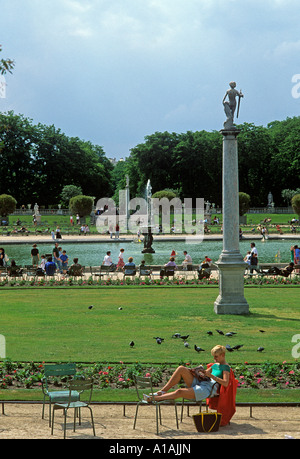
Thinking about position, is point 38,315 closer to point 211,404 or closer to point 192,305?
point 192,305

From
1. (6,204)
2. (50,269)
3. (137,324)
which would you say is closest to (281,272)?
(50,269)

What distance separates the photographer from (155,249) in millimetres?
41469

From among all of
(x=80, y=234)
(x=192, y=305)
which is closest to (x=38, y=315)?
(x=192, y=305)

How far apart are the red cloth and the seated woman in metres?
0.08

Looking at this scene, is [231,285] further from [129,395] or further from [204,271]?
[129,395]

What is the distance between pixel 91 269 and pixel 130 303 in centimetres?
793

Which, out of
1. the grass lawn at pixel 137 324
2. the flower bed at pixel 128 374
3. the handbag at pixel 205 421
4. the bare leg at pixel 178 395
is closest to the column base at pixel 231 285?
the grass lawn at pixel 137 324

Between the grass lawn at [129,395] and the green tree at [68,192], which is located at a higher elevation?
the green tree at [68,192]

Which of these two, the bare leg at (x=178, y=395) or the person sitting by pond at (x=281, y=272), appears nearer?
the bare leg at (x=178, y=395)

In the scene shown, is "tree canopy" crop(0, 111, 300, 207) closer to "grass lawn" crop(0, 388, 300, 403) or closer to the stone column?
the stone column

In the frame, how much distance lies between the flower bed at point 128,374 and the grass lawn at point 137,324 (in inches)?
24.4

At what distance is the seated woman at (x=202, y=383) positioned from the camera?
356 inches

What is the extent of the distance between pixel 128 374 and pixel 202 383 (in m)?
2.26

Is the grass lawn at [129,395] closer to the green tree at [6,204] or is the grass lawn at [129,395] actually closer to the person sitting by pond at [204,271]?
the person sitting by pond at [204,271]
